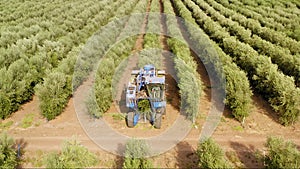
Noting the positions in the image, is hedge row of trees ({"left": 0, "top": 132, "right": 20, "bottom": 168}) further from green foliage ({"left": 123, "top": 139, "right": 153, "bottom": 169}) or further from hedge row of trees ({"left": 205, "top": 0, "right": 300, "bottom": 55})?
hedge row of trees ({"left": 205, "top": 0, "right": 300, "bottom": 55})

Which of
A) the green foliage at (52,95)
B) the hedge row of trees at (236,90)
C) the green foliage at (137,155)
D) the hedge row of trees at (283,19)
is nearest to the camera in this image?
the green foliage at (137,155)

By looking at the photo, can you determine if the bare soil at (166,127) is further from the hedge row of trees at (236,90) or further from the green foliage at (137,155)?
the green foliage at (137,155)

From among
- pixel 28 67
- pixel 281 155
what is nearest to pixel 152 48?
pixel 28 67

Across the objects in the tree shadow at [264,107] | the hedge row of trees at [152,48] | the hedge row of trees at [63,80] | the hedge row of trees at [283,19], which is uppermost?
the hedge row of trees at [283,19]

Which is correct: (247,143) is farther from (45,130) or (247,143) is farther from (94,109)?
(45,130)

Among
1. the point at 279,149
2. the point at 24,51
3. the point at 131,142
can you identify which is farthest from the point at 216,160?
the point at 24,51

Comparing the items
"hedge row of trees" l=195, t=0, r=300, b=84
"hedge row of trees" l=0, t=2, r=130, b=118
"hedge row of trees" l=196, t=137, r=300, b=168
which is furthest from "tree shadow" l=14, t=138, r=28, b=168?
"hedge row of trees" l=195, t=0, r=300, b=84

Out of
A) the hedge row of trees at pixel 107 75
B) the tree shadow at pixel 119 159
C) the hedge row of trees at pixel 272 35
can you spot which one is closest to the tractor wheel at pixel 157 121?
the tree shadow at pixel 119 159
